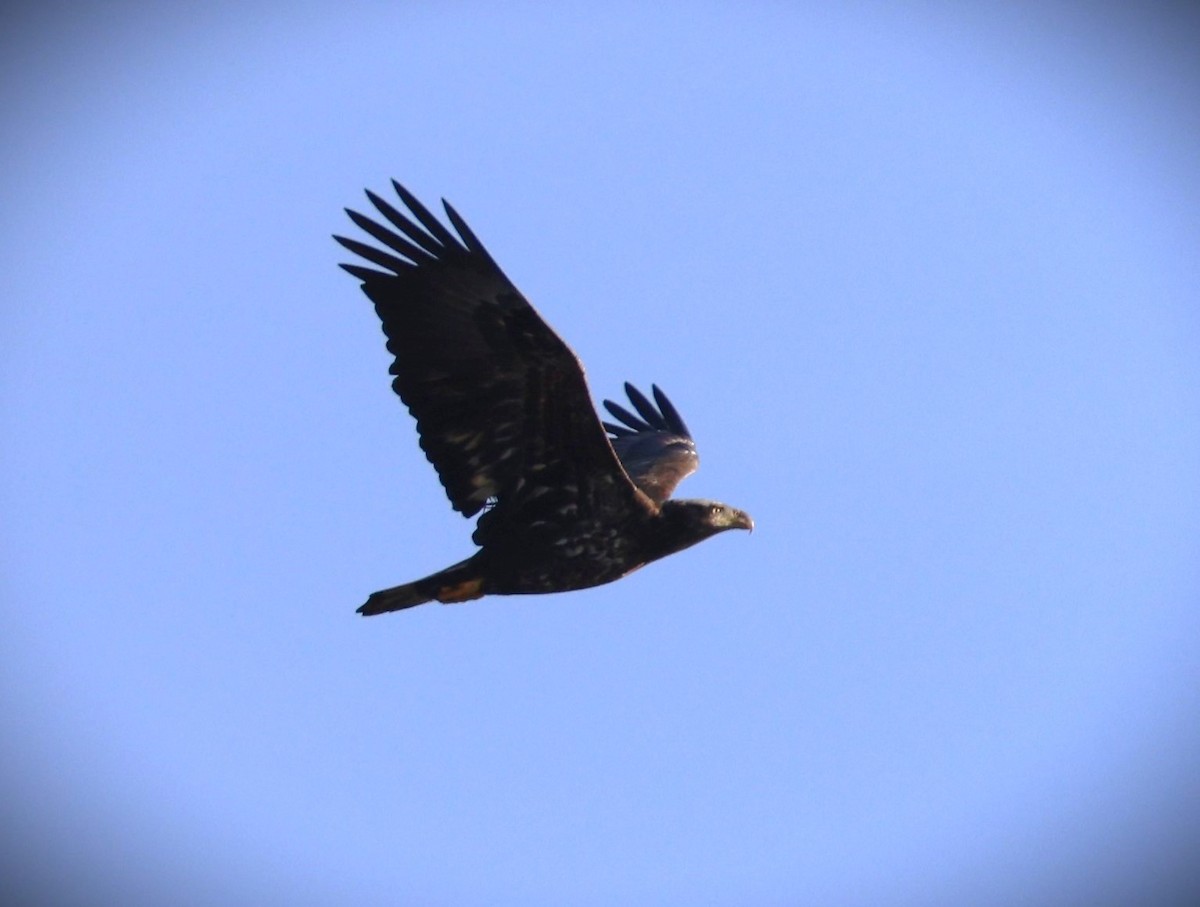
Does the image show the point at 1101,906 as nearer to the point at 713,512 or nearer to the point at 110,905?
the point at 713,512

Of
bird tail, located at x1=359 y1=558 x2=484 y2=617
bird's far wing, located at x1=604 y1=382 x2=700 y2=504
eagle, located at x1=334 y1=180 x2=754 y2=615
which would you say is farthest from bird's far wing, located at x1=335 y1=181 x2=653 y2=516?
bird's far wing, located at x1=604 y1=382 x2=700 y2=504

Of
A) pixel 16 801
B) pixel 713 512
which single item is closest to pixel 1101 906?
pixel 713 512

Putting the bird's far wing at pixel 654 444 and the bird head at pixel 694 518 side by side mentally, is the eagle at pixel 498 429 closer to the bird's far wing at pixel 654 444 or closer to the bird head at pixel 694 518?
the bird head at pixel 694 518

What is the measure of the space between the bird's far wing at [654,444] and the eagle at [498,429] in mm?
1347

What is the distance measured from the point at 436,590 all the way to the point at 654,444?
331 centimetres

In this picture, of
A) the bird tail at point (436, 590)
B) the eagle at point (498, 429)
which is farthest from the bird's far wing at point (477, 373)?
the bird tail at point (436, 590)

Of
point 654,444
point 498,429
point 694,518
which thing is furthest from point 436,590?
point 654,444

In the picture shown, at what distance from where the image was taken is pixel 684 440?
11.5 metres

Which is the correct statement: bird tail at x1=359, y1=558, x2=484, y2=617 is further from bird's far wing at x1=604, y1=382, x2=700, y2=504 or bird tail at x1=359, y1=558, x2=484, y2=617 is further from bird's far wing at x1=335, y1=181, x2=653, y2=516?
bird's far wing at x1=604, y1=382, x2=700, y2=504

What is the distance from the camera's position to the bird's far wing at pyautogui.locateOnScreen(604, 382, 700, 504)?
1047cm

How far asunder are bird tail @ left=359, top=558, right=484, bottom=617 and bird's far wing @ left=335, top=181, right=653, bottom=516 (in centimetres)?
51

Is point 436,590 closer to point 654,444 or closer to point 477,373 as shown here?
point 477,373

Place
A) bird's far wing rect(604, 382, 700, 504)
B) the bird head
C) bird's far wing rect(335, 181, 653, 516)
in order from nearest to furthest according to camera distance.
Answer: bird's far wing rect(335, 181, 653, 516), the bird head, bird's far wing rect(604, 382, 700, 504)

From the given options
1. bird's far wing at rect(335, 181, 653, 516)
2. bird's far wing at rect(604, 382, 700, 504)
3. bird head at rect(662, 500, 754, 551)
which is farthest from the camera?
bird's far wing at rect(604, 382, 700, 504)
